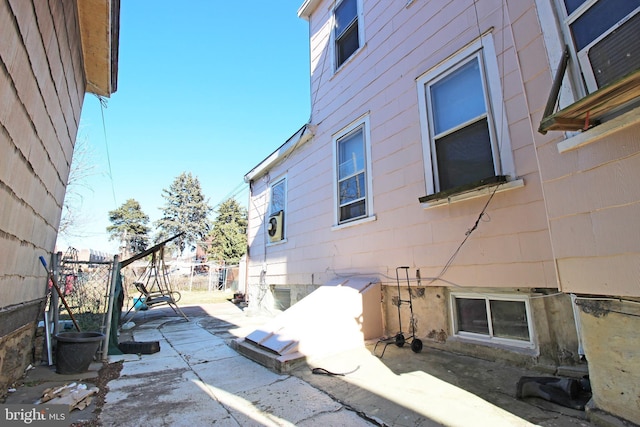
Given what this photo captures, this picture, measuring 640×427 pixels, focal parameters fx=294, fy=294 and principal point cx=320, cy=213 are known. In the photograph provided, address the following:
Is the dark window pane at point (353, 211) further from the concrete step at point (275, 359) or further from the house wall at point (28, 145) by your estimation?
the house wall at point (28, 145)

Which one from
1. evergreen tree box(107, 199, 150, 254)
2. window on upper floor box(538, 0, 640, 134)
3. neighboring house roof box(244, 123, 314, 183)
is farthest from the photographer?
evergreen tree box(107, 199, 150, 254)

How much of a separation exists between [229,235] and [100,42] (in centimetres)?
2188

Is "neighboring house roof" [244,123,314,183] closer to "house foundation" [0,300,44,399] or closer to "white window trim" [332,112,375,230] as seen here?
"white window trim" [332,112,375,230]

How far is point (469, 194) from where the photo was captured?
115 inches

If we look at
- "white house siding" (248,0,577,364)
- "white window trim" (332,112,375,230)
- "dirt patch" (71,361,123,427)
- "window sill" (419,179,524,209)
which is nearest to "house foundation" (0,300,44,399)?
"dirt patch" (71,361,123,427)

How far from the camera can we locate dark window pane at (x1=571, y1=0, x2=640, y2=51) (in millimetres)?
1686

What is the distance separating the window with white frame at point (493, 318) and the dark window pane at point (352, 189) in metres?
2.09

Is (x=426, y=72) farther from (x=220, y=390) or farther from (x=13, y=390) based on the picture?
(x=13, y=390)

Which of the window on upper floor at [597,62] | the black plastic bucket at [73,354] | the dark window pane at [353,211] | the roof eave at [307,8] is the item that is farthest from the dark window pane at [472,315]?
the roof eave at [307,8]

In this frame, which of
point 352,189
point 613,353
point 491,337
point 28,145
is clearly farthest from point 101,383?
point 613,353

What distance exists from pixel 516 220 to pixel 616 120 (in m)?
1.23

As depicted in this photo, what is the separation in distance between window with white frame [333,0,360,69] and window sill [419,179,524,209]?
11.0 feet

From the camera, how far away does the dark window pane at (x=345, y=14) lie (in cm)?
538

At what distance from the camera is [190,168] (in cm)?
3672
